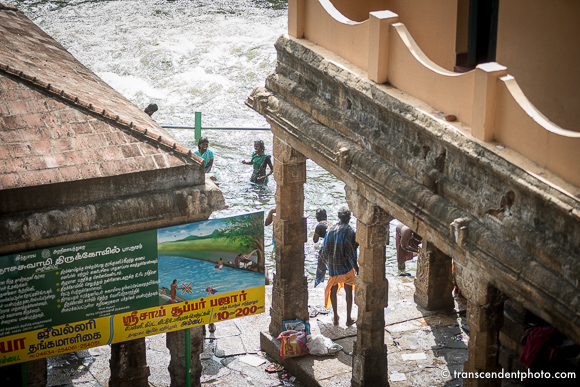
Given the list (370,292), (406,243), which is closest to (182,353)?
(370,292)

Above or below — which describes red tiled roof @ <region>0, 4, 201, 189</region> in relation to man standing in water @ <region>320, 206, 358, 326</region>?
above

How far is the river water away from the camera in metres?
20.5

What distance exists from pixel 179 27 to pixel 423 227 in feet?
65.0

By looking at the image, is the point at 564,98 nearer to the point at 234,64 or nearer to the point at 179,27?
the point at 234,64

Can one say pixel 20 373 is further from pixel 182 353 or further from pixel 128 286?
pixel 182 353

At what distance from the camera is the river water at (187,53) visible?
20.5 meters

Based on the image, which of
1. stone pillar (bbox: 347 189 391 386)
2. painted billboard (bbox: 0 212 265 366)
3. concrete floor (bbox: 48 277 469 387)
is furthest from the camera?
concrete floor (bbox: 48 277 469 387)

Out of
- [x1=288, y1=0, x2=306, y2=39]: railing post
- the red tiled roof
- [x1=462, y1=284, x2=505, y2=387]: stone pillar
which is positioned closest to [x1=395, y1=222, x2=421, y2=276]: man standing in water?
[x1=288, y1=0, x2=306, y2=39]: railing post

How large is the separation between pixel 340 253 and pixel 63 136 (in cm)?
403

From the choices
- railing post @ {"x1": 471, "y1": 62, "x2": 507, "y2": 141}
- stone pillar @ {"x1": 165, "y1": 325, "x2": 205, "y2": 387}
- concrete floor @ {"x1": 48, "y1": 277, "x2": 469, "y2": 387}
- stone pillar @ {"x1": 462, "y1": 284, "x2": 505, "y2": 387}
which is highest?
railing post @ {"x1": 471, "y1": 62, "x2": 507, "y2": 141}

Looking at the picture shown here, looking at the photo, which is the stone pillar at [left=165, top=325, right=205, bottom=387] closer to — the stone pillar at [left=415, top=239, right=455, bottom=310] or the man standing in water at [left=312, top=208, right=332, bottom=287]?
the man standing in water at [left=312, top=208, right=332, bottom=287]

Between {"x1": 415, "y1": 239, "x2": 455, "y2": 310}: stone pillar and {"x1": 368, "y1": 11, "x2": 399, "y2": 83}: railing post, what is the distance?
10.5ft

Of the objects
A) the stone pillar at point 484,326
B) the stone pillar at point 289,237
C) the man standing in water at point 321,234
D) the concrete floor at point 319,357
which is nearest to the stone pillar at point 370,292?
the concrete floor at point 319,357

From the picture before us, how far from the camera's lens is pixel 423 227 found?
8094 mm
